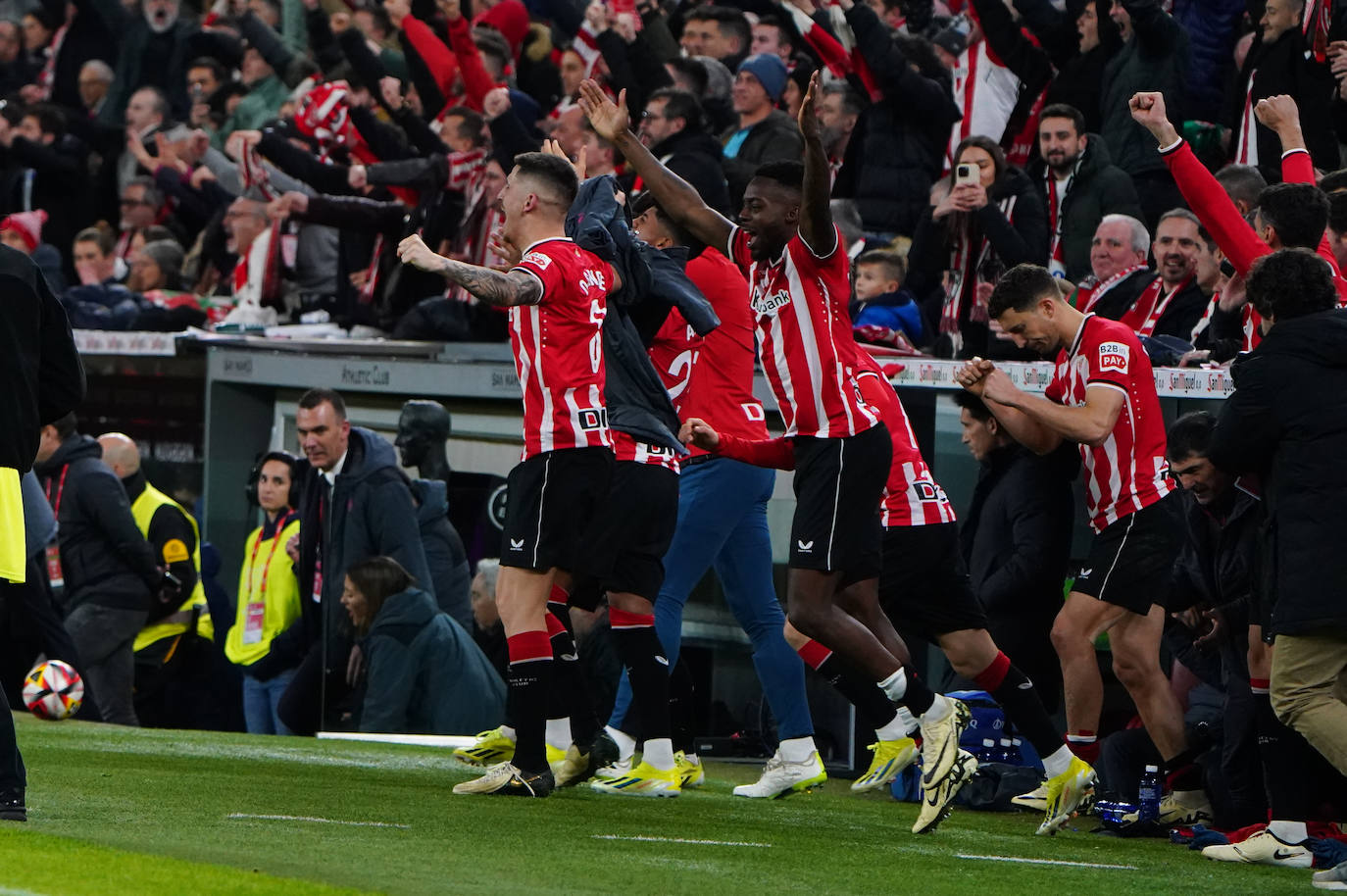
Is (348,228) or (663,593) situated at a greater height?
(348,228)

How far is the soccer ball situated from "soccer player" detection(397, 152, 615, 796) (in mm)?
4479

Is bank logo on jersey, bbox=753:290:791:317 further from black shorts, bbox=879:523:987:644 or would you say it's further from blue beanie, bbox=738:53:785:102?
blue beanie, bbox=738:53:785:102

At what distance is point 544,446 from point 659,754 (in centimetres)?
132

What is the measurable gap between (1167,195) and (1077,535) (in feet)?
10.1

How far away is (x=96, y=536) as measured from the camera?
40.7ft

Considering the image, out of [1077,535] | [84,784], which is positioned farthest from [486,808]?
[1077,535]

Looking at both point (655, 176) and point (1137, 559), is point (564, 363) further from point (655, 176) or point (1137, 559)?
point (1137, 559)

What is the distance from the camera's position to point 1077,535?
31.0 feet

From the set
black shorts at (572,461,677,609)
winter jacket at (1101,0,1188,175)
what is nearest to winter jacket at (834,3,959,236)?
winter jacket at (1101,0,1188,175)

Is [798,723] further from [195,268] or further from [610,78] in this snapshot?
[195,268]

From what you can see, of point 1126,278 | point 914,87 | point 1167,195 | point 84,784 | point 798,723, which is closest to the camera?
point 84,784

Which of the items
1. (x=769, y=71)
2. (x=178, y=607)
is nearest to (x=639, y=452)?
(x=178, y=607)

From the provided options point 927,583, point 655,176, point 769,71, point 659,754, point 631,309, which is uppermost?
point 769,71

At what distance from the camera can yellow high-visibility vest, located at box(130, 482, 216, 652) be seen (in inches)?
502
